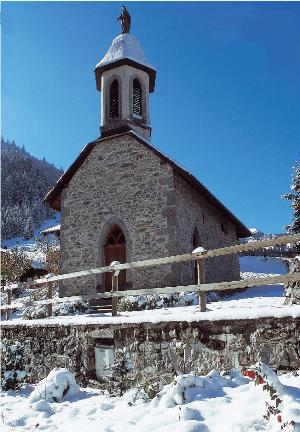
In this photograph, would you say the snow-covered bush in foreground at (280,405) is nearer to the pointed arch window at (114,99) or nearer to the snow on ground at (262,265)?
the pointed arch window at (114,99)

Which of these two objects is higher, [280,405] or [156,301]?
[156,301]

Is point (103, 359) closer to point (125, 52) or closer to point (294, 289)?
point (294, 289)

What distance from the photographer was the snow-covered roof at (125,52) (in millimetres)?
17078

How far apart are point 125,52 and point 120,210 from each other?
752cm

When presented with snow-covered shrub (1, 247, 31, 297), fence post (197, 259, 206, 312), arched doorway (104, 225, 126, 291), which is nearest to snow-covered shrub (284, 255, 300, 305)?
fence post (197, 259, 206, 312)

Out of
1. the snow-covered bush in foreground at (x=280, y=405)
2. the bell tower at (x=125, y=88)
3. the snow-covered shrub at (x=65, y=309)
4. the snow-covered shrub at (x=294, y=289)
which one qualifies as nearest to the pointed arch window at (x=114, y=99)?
the bell tower at (x=125, y=88)

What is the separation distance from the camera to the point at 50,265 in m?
27.0

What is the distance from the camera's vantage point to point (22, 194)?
83.4 meters

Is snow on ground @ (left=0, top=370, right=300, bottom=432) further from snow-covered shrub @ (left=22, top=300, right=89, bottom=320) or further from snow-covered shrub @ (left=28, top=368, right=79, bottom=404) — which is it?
snow-covered shrub @ (left=22, top=300, right=89, bottom=320)

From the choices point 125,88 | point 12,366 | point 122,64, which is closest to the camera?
point 12,366

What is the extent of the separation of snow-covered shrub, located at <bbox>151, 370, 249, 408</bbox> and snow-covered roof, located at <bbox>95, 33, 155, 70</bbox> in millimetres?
14756

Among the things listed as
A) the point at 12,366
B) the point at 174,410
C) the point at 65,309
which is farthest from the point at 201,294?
the point at 65,309

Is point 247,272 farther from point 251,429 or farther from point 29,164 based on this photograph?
point 29,164

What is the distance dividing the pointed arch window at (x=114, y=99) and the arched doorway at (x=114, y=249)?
17.4ft
